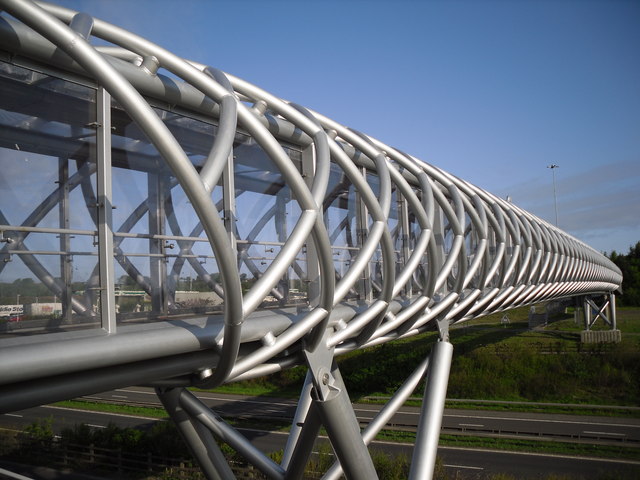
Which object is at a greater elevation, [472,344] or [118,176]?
[118,176]

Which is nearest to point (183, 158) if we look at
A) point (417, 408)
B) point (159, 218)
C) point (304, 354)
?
point (159, 218)

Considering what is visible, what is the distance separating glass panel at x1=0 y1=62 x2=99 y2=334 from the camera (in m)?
4.70

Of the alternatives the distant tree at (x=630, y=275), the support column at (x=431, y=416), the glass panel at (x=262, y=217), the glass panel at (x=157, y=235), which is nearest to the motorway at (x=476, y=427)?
the support column at (x=431, y=416)

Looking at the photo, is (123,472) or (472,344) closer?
(123,472)

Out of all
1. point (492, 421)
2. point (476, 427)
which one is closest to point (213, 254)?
point (476, 427)

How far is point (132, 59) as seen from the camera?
5.79 meters

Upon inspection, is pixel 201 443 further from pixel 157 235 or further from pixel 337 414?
pixel 157 235

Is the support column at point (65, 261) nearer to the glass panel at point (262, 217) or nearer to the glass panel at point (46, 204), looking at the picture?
the glass panel at point (46, 204)

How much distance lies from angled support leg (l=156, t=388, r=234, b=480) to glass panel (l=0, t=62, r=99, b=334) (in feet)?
19.8

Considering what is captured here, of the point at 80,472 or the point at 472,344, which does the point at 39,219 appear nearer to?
the point at 80,472

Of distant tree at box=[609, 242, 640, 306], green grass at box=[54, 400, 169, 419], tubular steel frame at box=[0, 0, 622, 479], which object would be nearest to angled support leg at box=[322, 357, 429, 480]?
tubular steel frame at box=[0, 0, 622, 479]

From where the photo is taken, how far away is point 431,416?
1156 centimetres

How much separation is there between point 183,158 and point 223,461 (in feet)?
28.5

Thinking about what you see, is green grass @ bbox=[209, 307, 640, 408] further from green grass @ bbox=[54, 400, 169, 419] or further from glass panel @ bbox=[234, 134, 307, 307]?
glass panel @ bbox=[234, 134, 307, 307]
